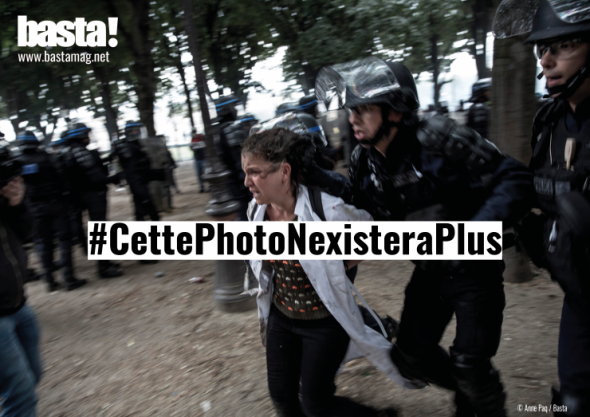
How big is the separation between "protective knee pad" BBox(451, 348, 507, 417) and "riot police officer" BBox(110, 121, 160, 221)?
6554mm

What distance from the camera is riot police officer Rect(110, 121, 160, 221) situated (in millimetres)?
7703

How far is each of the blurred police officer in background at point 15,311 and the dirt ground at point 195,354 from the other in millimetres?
1005

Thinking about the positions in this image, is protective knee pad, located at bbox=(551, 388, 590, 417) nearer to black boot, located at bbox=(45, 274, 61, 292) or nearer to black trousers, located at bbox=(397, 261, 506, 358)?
black trousers, located at bbox=(397, 261, 506, 358)

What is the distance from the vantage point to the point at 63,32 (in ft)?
38.9

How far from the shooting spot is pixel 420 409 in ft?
9.49

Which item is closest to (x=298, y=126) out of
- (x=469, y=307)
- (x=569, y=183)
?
(x=469, y=307)

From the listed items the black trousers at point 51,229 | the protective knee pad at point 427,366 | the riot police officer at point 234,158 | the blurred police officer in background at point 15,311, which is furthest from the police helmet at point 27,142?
the protective knee pad at point 427,366

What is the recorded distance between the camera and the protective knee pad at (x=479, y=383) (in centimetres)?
214

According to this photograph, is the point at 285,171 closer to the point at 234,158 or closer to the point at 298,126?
the point at 298,126

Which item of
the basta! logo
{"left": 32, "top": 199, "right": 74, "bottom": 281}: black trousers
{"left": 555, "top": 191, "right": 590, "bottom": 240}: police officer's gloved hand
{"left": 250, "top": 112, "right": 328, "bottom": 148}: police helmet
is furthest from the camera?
the basta! logo

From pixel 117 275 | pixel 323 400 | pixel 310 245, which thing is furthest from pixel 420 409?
pixel 117 275

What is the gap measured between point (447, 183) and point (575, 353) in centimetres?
86

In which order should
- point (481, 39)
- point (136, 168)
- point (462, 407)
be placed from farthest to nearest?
1. point (481, 39)
2. point (136, 168)
3. point (462, 407)

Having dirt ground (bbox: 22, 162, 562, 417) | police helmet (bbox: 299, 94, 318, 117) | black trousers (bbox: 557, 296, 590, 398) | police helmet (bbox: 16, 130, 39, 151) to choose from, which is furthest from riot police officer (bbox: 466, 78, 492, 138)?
police helmet (bbox: 16, 130, 39, 151)
